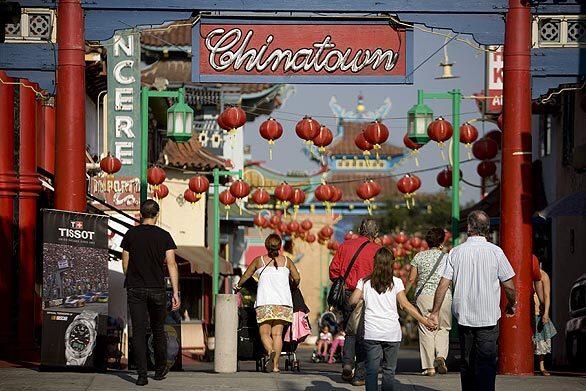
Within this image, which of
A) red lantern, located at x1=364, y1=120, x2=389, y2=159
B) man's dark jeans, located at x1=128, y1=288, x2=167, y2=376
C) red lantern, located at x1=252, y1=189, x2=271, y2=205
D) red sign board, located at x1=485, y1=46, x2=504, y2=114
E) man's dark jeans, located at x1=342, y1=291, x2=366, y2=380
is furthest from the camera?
red lantern, located at x1=252, y1=189, x2=271, y2=205

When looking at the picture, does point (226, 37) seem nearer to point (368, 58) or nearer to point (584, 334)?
point (368, 58)

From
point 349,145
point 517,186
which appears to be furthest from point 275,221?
point 349,145

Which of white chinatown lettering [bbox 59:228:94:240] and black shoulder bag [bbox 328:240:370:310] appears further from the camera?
white chinatown lettering [bbox 59:228:94:240]

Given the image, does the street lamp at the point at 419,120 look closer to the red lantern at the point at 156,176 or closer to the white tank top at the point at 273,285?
the white tank top at the point at 273,285

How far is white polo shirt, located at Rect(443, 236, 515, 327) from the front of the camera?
12547 millimetres

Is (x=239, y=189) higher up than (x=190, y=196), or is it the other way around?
(x=239, y=189)

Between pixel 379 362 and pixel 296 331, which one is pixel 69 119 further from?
pixel 379 362

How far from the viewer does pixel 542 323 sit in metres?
18.5

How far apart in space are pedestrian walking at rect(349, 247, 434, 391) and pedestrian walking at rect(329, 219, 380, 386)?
2200mm

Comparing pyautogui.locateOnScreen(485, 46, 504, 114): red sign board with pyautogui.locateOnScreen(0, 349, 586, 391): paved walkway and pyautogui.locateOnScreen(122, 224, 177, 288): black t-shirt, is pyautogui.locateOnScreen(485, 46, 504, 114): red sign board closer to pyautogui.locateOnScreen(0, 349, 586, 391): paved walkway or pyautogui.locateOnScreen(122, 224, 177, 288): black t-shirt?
pyautogui.locateOnScreen(0, 349, 586, 391): paved walkway

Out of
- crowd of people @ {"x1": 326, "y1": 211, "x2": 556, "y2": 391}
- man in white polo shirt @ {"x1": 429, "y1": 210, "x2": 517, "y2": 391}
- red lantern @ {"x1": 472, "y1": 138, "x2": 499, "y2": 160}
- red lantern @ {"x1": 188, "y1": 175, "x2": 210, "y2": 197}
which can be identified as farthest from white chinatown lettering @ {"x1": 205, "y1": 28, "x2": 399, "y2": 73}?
red lantern @ {"x1": 188, "y1": 175, "x2": 210, "y2": 197}

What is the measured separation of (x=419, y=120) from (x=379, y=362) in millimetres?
10017

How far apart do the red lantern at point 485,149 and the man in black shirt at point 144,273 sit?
13914 mm

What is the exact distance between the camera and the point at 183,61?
2014 inches
